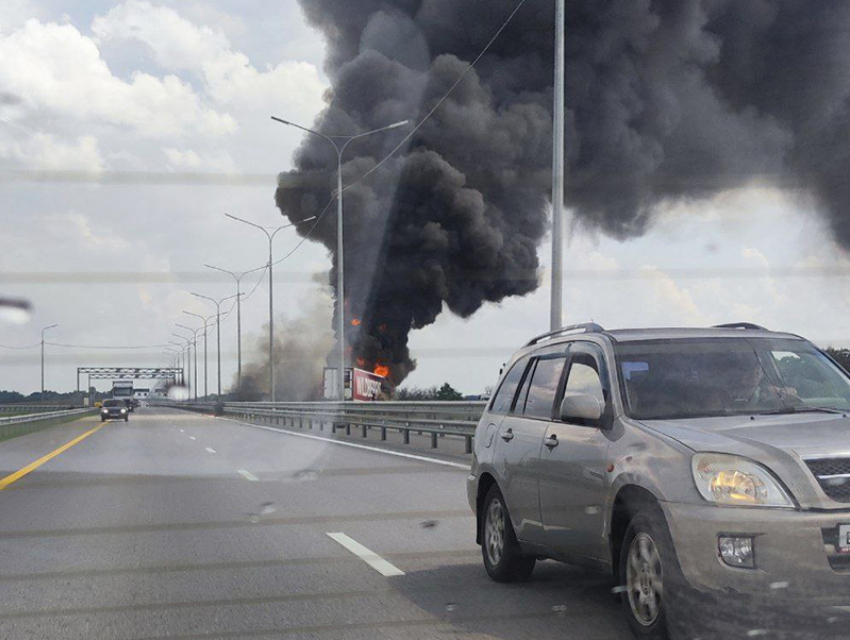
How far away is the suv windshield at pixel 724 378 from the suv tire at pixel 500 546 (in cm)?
139

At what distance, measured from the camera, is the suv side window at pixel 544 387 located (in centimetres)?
638

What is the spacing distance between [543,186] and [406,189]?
518cm

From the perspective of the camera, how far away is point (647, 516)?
4.87 metres

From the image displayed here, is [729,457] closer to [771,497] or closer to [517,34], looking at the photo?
[771,497]

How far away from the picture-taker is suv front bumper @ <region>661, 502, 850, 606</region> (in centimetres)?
434

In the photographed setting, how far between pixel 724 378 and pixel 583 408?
2.64 ft

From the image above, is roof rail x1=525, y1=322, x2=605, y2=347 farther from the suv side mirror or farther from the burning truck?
the burning truck

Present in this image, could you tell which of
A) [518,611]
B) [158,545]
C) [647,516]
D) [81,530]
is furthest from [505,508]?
[81,530]

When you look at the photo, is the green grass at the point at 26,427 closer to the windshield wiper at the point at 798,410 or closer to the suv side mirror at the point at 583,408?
the suv side mirror at the point at 583,408

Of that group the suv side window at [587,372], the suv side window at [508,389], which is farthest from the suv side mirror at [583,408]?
the suv side window at [508,389]

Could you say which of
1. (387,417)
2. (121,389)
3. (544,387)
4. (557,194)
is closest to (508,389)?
(544,387)

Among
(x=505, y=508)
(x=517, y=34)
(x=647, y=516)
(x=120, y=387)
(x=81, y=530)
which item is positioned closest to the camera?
(x=647, y=516)

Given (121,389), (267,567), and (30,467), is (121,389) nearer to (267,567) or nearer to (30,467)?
(30,467)

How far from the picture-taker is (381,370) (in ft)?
141
